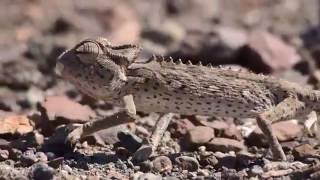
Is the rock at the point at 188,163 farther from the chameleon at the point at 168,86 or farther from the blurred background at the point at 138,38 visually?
the blurred background at the point at 138,38

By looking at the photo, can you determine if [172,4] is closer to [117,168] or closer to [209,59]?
[209,59]

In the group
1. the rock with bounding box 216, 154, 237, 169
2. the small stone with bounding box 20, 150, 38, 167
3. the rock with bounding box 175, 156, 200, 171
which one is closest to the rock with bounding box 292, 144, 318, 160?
the rock with bounding box 216, 154, 237, 169

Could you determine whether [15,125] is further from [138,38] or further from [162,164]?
[138,38]

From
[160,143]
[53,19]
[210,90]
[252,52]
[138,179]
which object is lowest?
[138,179]

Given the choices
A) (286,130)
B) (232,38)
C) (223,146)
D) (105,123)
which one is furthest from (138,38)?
(105,123)

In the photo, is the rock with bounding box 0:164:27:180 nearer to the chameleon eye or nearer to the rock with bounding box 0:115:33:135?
the rock with bounding box 0:115:33:135

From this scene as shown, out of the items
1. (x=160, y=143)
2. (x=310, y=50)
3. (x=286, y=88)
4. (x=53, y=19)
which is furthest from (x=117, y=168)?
(x=53, y=19)
